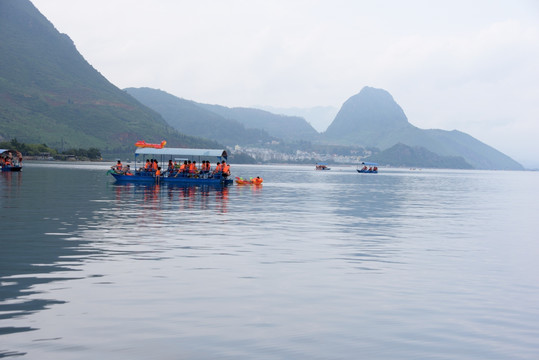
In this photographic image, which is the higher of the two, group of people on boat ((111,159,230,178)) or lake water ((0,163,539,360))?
group of people on boat ((111,159,230,178))

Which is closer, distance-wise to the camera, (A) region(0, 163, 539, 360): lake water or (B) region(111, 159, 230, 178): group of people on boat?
(A) region(0, 163, 539, 360): lake water

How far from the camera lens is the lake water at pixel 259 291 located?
11742 millimetres

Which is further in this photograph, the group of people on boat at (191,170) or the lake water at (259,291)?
the group of people on boat at (191,170)

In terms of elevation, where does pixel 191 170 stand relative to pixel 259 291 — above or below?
above

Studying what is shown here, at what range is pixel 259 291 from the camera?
16.6 meters

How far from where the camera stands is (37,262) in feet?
66.2

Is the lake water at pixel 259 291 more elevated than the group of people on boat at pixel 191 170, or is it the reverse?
the group of people on boat at pixel 191 170

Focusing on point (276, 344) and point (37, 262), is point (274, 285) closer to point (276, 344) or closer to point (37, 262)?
point (276, 344)

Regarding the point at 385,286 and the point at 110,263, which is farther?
the point at 110,263

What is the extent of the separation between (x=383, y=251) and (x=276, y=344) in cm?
1469

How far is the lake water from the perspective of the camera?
1174 cm

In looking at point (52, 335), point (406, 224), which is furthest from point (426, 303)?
point (406, 224)

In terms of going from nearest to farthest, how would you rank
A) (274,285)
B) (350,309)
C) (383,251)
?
(350,309) → (274,285) → (383,251)

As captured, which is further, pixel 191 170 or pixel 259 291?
pixel 191 170
